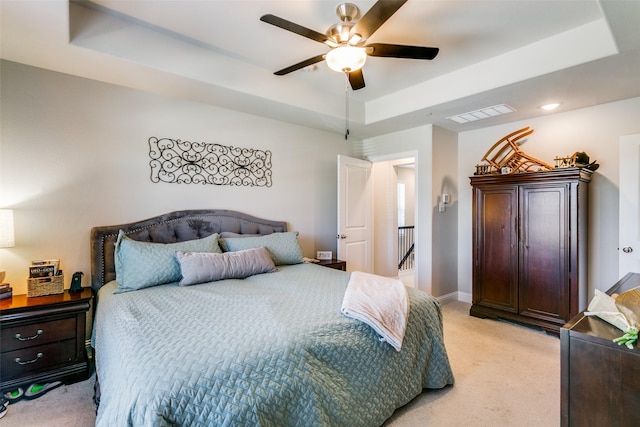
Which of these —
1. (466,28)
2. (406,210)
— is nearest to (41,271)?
(466,28)

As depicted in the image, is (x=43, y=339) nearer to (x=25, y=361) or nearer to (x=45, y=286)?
(x=25, y=361)

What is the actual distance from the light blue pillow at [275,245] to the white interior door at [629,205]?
10.6 ft

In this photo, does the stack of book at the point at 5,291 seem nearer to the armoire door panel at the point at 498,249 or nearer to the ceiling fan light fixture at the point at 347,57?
the ceiling fan light fixture at the point at 347,57

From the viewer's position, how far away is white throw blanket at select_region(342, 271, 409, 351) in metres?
1.74

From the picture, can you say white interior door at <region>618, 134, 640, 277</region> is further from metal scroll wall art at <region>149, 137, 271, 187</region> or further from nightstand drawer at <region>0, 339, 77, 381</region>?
nightstand drawer at <region>0, 339, 77, 381</region>

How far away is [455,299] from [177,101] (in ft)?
14.4

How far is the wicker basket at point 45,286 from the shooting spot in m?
2.27

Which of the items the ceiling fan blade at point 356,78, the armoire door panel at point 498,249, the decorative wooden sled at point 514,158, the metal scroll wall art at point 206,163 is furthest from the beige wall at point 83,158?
the decorative wooden sled at point 514,158

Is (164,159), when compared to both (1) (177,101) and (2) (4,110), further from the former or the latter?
(2) (4,110)

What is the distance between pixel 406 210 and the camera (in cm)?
808

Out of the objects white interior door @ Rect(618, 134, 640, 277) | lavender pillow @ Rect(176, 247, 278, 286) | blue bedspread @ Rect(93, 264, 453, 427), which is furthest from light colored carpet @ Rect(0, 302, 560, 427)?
white interior door @ Rect(618, 134, 640, 277)

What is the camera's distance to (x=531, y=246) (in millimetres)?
3301

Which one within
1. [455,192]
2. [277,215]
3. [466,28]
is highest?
[466,28]

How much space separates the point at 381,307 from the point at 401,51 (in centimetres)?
168
